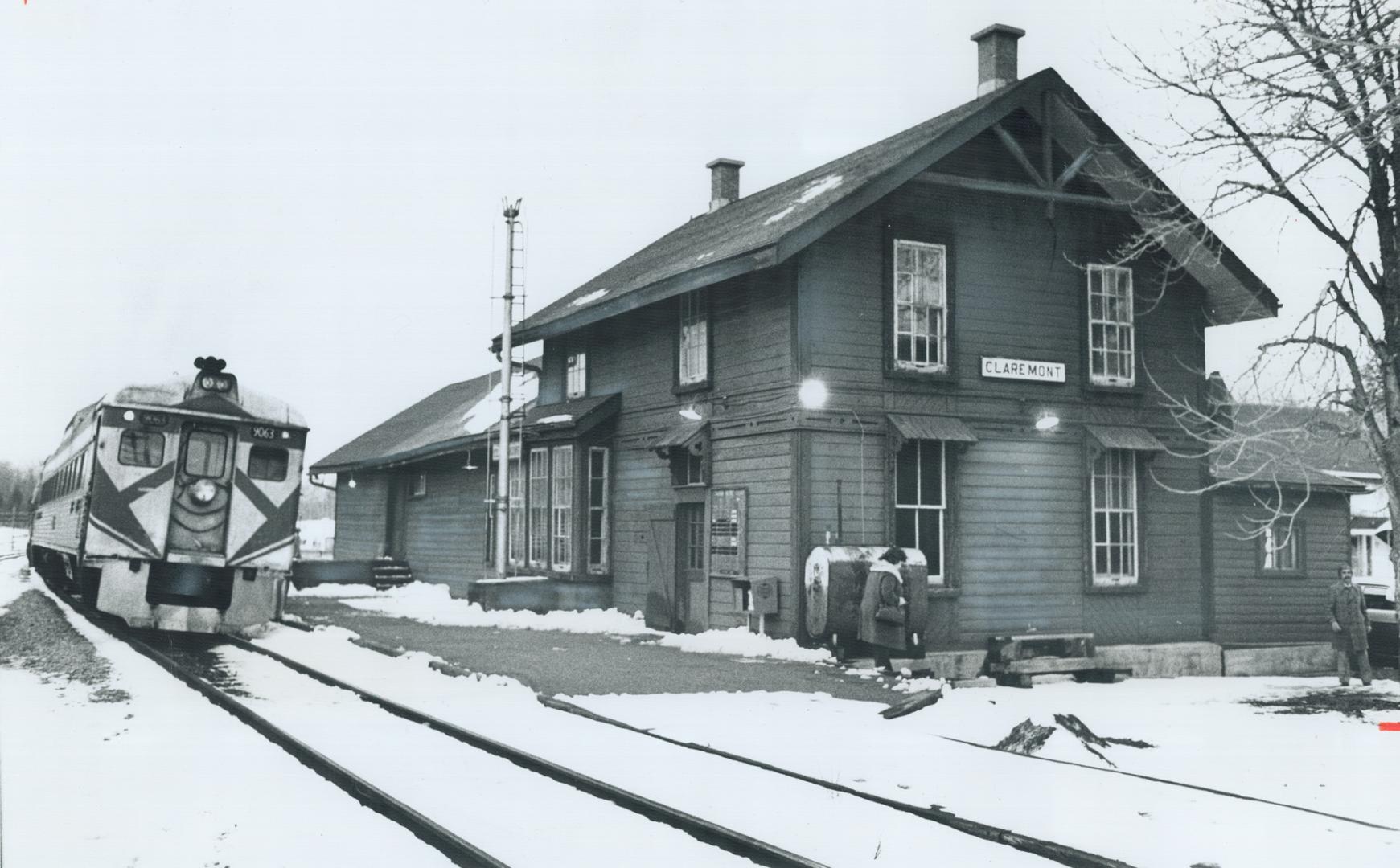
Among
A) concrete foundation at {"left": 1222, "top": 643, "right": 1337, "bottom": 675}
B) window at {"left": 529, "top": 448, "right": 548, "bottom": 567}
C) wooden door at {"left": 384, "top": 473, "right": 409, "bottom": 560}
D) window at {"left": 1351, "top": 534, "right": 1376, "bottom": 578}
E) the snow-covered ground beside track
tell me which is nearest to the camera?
the snow-covered ground beside track

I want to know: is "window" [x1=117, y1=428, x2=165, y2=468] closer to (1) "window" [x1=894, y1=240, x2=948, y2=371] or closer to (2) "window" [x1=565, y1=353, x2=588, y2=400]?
(2) "window" [x1=565, y1=353, x2=588, y2=400]

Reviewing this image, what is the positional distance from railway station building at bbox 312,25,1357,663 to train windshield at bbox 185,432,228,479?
549cm

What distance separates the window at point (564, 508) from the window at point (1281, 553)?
429 inches

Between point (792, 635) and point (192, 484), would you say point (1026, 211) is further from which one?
point (192, 484)

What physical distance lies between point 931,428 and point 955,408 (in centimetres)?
68

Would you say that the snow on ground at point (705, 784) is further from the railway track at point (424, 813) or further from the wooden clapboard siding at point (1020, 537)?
the wooden clapboard siding at point (1020, 537)

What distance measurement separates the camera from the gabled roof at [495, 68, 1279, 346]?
14461 millimetres

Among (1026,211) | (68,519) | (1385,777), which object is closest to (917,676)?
(1385,777)

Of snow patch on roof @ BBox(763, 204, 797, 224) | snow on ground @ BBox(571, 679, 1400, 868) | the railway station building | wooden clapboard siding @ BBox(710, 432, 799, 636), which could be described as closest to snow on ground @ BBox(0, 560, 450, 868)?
snow on ground @ BBox(571, 679, 1400, 868)

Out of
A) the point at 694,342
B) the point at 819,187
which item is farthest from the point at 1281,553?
the point at 694,342

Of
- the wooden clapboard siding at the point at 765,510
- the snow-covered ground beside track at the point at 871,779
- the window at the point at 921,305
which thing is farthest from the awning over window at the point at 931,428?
the snow-covered ground beside track at the point at 871,779

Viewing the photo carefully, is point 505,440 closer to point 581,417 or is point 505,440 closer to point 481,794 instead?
point 581,417

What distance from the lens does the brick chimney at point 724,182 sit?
75.3 feet

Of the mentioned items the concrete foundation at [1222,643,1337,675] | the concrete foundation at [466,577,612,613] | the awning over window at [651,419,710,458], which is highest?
the awning over window at [651,419,710,458]
